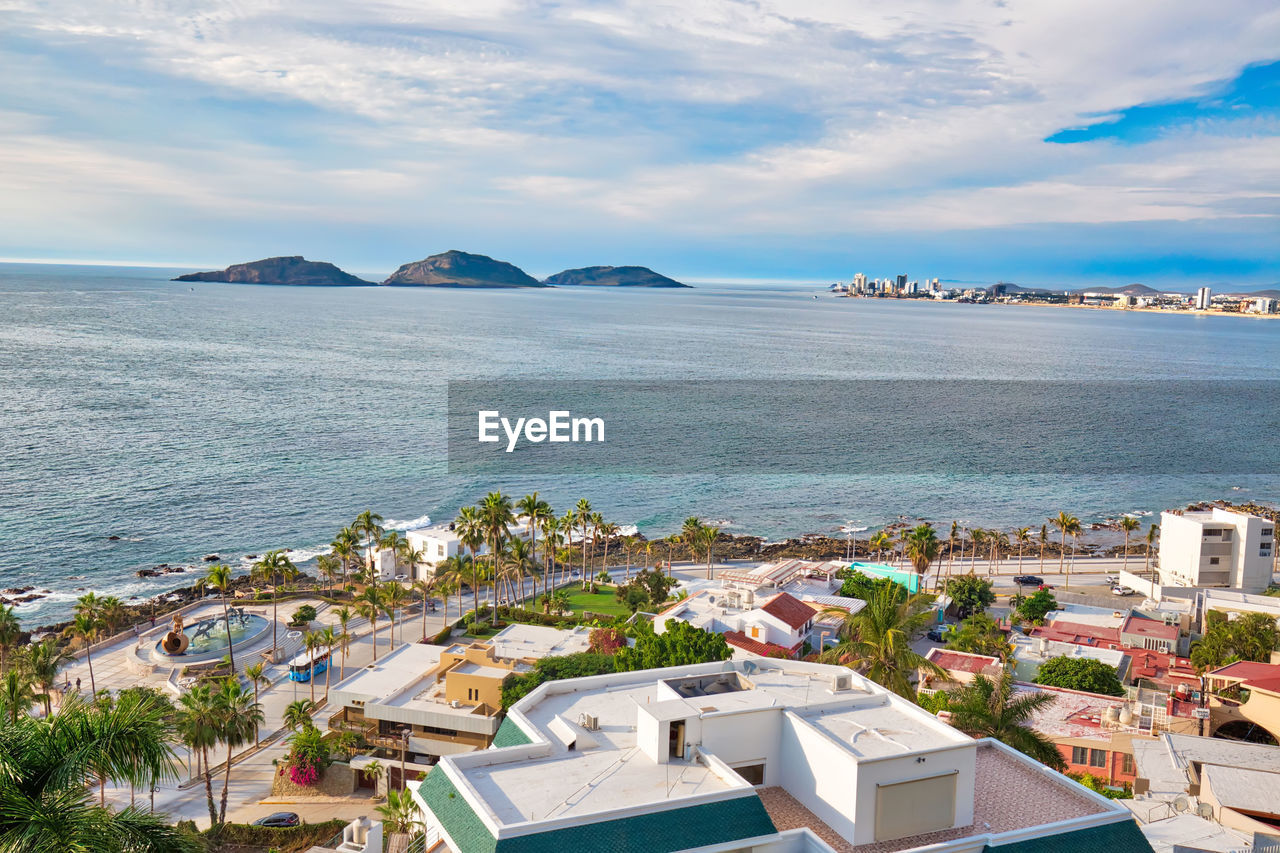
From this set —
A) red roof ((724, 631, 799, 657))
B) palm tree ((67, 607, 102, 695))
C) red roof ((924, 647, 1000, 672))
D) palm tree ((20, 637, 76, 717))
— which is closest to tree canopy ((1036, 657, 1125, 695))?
red roof ((924, 647, 1000, 672))

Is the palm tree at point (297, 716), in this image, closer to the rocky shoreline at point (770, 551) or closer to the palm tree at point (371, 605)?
the palm tree at point (371, 605)

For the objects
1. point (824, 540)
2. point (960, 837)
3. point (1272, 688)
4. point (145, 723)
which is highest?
point (145, 723)

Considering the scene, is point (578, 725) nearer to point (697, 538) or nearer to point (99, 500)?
point (697, 538)

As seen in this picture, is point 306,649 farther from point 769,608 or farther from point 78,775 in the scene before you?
point 78,775

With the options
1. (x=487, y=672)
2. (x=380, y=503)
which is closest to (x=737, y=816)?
(x=487, y=672)

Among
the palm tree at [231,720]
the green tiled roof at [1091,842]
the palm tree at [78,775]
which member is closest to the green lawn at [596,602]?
the palm tree at [231,720]

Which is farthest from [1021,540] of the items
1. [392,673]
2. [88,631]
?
[88,631]
